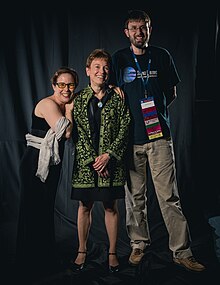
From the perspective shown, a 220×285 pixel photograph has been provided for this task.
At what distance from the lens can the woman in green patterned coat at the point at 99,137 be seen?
2.47 meters

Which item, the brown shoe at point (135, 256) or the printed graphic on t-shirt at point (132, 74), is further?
the brown shoe at point (135, 256)

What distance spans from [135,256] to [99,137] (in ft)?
2.96

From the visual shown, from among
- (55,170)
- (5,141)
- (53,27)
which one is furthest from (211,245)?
(53,27)

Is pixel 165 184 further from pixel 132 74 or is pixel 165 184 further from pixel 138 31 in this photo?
pixel 138 31

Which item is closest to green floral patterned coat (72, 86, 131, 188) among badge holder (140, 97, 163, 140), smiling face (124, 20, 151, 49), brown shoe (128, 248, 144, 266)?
badge holder (140, 97, 163, 140)

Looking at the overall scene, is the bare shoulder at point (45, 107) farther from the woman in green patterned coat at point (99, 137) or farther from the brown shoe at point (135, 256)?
the brown shoe at point (135, 256)

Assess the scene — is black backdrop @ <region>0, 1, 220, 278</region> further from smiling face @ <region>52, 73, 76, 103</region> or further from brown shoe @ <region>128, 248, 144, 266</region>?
smiling face @ <region>52, 73, 76, 103</region>

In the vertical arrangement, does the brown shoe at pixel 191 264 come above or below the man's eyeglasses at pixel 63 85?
below

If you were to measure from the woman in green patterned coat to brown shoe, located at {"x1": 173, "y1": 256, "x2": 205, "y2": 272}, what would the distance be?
635 millimetres

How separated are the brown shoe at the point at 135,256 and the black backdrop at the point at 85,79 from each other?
1.28 feet

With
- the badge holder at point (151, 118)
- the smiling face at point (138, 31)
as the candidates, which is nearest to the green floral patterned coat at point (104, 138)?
the badge holder at point (151, 118)

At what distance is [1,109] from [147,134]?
1503mm

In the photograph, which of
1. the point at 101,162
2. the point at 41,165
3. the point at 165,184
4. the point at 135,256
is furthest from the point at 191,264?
the point at 41,165

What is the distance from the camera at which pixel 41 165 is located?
8.02 feet
